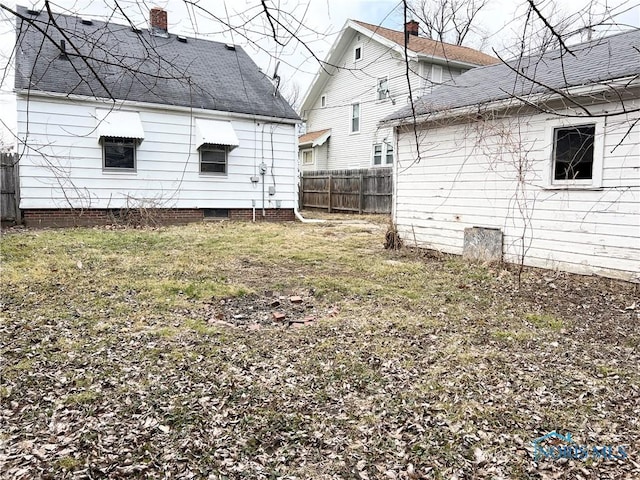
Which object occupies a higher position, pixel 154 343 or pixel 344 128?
pixel 344 128

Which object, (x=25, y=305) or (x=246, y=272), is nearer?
(x=25, y=305)

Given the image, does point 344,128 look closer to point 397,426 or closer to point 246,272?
point 246,272

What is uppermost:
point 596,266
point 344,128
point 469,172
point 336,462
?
point 344,128

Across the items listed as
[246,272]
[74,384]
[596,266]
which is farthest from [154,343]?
[596,266]

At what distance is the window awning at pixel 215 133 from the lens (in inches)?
450

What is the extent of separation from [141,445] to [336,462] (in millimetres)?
961

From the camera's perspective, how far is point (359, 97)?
1967 cm

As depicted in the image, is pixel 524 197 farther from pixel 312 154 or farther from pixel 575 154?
pixel 312 154

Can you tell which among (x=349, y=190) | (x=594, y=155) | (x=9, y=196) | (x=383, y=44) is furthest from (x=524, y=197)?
(x=383, y=44)

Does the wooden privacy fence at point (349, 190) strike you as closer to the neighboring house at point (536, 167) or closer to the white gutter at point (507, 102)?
the neighboring house at point (536, 167)

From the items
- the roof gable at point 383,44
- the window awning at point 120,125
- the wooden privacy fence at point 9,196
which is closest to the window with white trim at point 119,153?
the window awning at point 120,125

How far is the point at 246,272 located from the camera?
6.19m

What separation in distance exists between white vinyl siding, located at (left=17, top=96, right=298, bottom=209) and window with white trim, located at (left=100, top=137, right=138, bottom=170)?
132 millimetres

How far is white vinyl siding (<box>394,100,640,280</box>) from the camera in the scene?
5.65m
